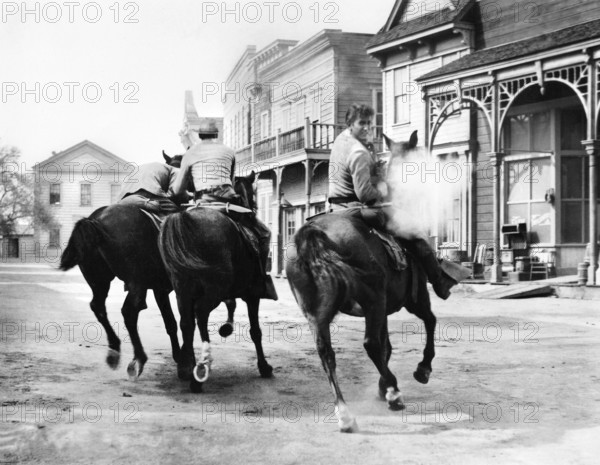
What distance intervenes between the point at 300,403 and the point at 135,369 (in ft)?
6.13

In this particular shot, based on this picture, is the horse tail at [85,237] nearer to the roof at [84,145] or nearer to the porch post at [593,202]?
the porch post at [593,202]

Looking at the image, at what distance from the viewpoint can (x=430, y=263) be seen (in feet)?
22.2

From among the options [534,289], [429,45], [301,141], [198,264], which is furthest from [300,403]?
[301,141]

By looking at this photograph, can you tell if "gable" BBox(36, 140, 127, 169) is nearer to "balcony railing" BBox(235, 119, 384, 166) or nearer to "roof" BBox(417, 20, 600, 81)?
"balcony railing" BBox(235, 119, 384, 166)

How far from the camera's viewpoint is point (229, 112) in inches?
1757

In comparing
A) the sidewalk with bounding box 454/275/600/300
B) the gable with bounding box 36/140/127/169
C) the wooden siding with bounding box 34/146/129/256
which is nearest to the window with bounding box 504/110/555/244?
the sidewalk with bounding box 454/275/600/300

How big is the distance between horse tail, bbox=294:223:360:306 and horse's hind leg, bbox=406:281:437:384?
111 centimetres

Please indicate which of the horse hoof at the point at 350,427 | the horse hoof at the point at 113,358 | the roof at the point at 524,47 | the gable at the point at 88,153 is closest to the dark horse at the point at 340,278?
the horse hoof at the point at 350,427

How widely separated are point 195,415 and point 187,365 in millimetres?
1422

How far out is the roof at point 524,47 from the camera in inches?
656

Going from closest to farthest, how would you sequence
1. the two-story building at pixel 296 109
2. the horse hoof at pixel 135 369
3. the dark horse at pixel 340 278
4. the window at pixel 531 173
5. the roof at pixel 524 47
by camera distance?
1. the dark horse at pixel 340 278
2. the horse hoof at pixel 135 369
3. the roof at pixel 524 47
4. the window at pixel 531 173
5. the two-story building at pixel 296 109

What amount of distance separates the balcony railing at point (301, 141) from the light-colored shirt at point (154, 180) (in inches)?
725

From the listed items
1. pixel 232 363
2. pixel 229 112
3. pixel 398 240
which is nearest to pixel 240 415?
pixel 398 240

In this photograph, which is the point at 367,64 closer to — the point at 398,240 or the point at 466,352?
the point at 466,352
